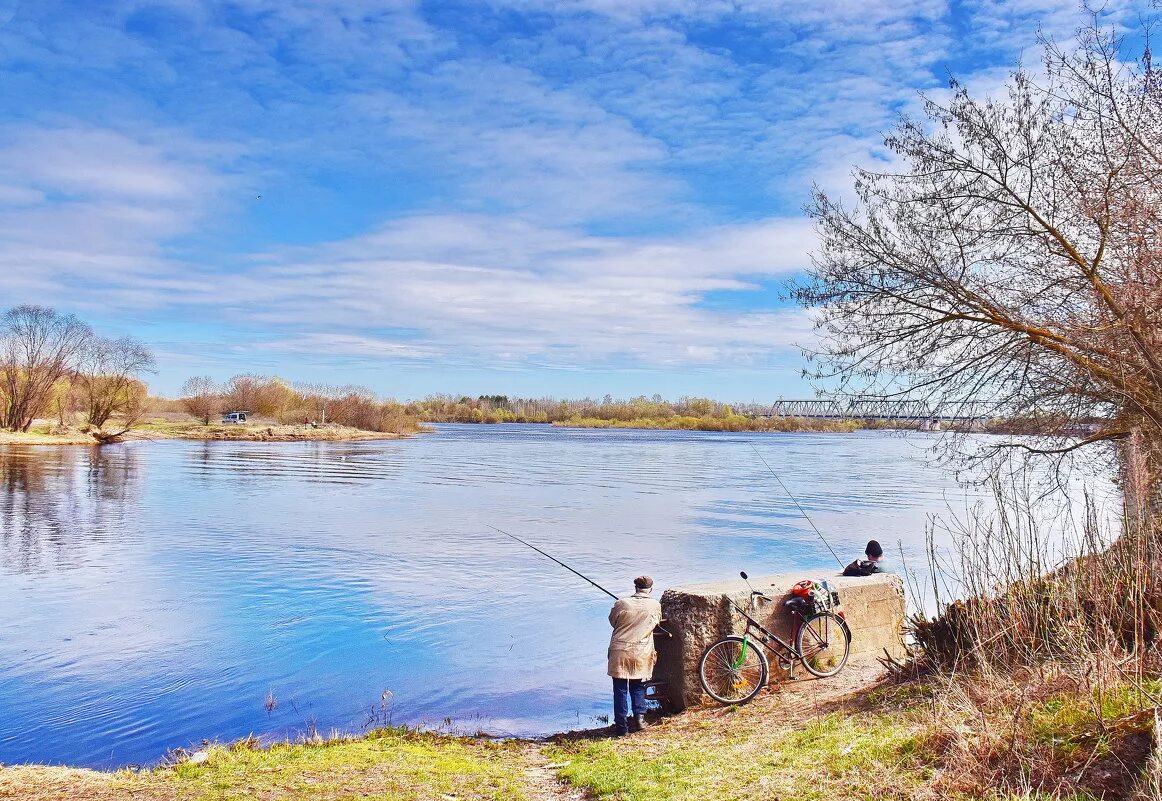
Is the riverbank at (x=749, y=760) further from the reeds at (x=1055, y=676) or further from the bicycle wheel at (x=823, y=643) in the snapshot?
the bicycle wheel at (x=823, y=643)

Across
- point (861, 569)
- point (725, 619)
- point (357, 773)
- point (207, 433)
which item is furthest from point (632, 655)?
point (207, 433)

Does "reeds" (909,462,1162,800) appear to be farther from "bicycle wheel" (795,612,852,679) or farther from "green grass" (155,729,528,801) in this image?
"green grass" (155,729,528,801)

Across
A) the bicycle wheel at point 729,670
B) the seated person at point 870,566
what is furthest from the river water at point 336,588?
the seated person at point 870,566

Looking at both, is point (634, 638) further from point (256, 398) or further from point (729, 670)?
point (256, 398)

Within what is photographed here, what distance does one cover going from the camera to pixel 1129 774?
17.0 ft

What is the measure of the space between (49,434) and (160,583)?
69.8 metres

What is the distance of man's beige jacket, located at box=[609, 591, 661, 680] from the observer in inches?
388

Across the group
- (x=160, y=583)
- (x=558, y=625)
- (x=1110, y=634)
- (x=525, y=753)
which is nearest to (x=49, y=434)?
(x=160, y=583)

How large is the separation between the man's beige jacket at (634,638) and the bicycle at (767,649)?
0.73 metres

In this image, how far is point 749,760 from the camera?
7.56 meters

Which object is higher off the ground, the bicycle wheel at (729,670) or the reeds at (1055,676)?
the reeds at (1055,676)

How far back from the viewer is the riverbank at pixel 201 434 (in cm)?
7494

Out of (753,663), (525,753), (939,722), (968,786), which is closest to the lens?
(968,786)

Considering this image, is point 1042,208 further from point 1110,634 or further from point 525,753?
point 525,753
